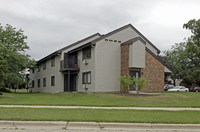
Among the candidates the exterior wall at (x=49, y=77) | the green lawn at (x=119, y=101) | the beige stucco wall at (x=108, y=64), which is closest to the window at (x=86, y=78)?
the beige stucco wall at (x=108, y=64)

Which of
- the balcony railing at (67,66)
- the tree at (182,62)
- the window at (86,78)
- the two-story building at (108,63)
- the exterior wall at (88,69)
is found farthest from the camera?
the tree at (182,62)

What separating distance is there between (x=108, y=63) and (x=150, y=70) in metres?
4.54

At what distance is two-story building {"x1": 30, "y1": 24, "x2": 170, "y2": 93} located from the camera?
24.1 meters

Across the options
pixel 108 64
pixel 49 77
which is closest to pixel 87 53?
pixel 108 64

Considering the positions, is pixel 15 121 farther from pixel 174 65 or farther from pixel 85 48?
pixel 174 65

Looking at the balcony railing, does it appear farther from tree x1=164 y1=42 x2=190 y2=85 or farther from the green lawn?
tree x1=164 y1=42 x2=190 y2=85

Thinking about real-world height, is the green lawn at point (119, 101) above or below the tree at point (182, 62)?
below

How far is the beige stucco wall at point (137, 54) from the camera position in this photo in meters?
23.6

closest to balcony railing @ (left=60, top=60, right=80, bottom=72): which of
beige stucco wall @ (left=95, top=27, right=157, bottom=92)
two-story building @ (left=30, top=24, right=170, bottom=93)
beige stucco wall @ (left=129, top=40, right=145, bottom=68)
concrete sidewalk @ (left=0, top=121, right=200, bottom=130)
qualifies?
two-story building @ (left=30, top=24, right=170, bottom=93)

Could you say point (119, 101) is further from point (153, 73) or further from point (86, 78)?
point (153, 73)

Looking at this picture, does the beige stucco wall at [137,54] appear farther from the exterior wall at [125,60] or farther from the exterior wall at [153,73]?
the exterior wall at [153,73]

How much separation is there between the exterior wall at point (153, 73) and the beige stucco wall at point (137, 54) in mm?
1359

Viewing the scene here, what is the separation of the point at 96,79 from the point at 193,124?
15601 millimetres

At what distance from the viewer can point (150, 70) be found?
25.9m
